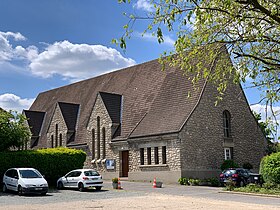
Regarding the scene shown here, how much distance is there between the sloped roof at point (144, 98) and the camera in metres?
33.2

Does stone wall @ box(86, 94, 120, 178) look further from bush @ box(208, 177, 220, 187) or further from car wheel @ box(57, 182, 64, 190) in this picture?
car wheel @ box(57, 182, 64, 190)

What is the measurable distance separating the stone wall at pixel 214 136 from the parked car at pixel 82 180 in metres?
7.83

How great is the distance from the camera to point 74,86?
51375mm

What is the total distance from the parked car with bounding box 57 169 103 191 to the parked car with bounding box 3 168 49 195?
8.51 ft

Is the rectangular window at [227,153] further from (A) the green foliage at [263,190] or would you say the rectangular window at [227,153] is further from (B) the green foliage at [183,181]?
(A) the green foliage at [263,190]

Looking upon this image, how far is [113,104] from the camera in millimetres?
38812

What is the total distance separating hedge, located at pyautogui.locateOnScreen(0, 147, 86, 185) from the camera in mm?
27078

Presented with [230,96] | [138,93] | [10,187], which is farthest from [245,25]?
[138,93]

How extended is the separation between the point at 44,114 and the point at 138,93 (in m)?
16.5

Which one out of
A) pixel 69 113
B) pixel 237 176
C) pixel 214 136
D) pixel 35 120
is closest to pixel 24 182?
pixel 237 176

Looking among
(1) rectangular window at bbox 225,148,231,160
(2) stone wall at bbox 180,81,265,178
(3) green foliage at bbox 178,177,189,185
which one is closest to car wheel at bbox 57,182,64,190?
(3) green foliage at bbox 178,177,189,185

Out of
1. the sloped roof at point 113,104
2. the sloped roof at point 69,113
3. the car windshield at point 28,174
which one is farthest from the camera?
the sloped roof at point 69,113

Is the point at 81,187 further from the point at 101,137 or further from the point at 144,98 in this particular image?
the point at 144,98

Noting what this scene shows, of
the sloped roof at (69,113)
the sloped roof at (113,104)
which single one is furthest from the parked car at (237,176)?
the sloped roof at (69,113)
